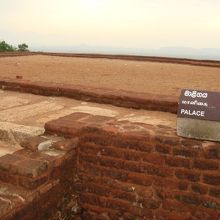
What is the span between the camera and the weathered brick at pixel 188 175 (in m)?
2.95

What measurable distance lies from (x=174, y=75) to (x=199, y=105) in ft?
20.0

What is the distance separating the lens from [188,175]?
2973 millimetres

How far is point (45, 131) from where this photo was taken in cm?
355

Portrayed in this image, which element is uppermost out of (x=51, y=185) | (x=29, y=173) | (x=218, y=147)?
(x=218, y=147)

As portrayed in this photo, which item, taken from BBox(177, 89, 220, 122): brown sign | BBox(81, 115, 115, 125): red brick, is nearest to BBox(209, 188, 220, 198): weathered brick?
BBox(177, 89, 220, 122): brown sign

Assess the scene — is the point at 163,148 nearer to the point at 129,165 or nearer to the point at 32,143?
the point at 129,165

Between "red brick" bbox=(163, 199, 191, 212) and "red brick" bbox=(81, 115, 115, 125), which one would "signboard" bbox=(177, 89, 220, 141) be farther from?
"red brick" bbox=(81, 115, 115, 125)

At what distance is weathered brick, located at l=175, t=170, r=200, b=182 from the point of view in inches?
116

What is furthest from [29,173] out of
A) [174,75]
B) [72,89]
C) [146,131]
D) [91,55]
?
[91,55]

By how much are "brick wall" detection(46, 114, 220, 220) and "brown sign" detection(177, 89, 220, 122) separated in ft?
0.70

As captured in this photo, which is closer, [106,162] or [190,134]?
[190,134]

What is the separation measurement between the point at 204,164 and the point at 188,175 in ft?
0.55

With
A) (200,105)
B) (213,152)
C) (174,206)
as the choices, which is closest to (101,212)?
(174,206)

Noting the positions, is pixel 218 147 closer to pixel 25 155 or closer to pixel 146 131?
pixel 146 131
